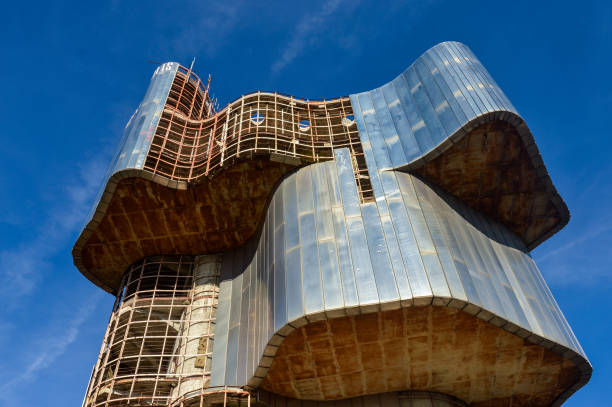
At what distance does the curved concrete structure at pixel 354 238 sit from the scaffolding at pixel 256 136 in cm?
12

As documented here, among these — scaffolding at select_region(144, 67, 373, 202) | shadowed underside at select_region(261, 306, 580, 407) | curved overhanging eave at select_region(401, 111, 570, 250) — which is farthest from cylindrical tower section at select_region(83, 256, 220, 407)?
curved overhanging eave at select_region(401, 111, 570, 250)

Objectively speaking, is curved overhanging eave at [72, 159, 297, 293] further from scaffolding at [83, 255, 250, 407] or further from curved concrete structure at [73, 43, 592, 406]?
scaffolding at [83, 255, 250, 407]

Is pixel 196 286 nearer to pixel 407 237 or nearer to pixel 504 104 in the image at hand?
pixel 407 237

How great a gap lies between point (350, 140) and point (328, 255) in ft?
28.1

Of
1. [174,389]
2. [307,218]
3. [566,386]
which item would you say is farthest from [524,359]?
[174,389]

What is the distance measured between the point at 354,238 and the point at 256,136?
8514 millimetres

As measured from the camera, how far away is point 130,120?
32.7 metres

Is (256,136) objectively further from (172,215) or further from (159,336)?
(159,336)

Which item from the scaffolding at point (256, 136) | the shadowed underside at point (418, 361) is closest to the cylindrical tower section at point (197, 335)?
the shadowed underside at point (418, 361)

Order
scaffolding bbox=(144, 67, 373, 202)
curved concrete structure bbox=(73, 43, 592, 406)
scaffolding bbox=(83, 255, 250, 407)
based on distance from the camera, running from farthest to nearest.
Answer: scaffolding bbox=(144, 67, 373, 202) → scaffolding bbox=(83, 255, 250, 407) → curved concrete structure bbox=(73, 43, 592, 406)

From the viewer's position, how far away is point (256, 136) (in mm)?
25391

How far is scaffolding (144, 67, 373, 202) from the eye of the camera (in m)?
25.3

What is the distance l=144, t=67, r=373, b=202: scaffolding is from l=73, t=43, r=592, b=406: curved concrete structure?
0.40ft

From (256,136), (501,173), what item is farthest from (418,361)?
(256,136)
